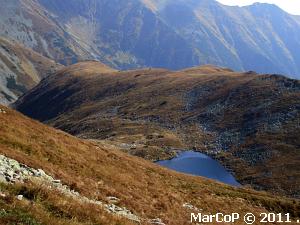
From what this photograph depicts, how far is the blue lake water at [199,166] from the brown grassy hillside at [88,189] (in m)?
62.8

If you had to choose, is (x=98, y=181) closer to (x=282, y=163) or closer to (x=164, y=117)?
(x=282, y=163)

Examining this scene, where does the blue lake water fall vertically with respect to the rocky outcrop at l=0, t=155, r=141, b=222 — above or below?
above

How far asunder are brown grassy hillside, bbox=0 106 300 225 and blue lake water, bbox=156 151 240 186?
6281 cm

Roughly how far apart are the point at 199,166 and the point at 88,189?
94897mm

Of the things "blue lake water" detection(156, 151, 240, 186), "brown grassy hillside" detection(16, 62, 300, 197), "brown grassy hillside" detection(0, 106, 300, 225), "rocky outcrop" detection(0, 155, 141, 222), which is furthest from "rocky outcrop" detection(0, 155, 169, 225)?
"blue lake water" detection(156, 151, 240, 186)

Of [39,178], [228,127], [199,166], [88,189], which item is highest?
[228,127]

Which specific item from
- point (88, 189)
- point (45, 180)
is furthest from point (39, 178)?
point (88, 189)

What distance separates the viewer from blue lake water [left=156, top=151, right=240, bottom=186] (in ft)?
371

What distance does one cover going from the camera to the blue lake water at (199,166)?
113 metres

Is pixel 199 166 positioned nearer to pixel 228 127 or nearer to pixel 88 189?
pixel 228 127

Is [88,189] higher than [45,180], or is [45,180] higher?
[88,189]

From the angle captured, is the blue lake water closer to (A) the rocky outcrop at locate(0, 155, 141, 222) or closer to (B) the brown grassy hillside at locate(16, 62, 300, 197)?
(B) the brown grassy hillside at locate(16, 62, 300, 197)

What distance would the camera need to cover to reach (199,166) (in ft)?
395

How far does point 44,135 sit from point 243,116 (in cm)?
12268
